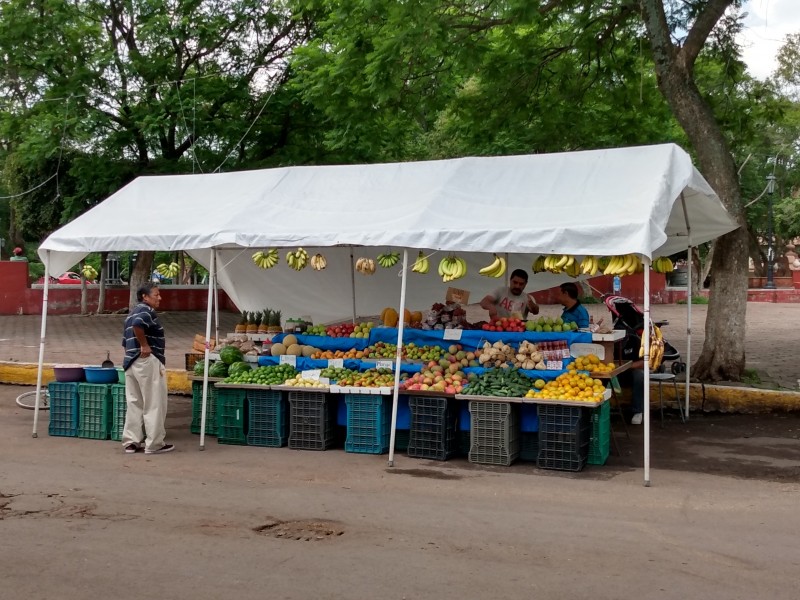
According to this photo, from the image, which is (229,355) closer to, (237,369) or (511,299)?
(237,369)

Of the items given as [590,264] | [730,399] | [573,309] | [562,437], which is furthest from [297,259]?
[730,399]

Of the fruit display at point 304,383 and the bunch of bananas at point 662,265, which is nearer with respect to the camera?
the fruit display at point 304,383

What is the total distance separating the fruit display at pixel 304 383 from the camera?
9536 millimetres

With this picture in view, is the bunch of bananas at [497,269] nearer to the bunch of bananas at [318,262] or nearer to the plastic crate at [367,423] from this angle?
the plastic crate at [367,423]

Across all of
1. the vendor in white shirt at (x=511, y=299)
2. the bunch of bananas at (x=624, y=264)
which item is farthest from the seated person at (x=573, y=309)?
the bunch of bananas at (x=624, y=264)

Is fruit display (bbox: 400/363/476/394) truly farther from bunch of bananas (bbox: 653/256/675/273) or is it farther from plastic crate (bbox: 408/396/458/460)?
bunch of bananas (bbox: 653/256/675/273)

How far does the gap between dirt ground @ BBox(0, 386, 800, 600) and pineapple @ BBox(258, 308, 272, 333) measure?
2017 mm

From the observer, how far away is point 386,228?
28.6ft

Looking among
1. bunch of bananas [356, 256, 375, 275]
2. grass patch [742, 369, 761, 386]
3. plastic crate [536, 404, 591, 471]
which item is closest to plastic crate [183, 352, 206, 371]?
bunch of bananas [356, 256, 375, 275]

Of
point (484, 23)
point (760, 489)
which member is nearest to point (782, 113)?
point (484, 23)

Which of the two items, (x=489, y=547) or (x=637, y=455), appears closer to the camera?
(x=489, y=547)

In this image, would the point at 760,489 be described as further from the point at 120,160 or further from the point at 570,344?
the point at 120,160

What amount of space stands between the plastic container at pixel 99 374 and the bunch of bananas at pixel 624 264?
20.0ft

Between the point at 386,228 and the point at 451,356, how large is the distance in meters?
1.74
